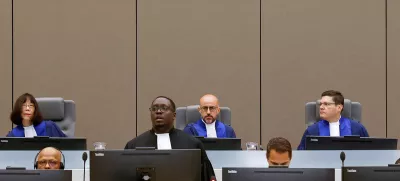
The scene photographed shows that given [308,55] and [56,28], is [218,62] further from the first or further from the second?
[56,28]

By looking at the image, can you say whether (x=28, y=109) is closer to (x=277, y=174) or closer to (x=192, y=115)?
(x=192, y=115)

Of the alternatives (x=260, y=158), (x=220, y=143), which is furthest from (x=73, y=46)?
(x=260, y=158)

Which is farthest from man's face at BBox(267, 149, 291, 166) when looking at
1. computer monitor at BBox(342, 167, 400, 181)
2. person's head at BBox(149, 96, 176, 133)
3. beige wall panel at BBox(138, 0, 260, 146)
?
beige wall panel at BBox(138, 0, 260, 146)

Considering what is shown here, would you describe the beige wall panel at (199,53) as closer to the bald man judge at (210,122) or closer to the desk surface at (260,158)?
the bald man judge at (210,122)

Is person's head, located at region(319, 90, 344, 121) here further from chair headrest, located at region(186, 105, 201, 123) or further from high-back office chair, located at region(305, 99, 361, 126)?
chair headrest, located at region(186, 105, 201, 123)

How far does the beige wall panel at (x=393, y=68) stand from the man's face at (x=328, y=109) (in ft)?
7.30

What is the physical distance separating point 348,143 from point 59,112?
2957 mm

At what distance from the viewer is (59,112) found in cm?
738

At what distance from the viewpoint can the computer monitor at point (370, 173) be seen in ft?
12.6

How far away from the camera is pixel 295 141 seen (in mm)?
9375

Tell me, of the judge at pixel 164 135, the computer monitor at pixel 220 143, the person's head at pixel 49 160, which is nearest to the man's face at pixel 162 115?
the judge at pixel 164 135

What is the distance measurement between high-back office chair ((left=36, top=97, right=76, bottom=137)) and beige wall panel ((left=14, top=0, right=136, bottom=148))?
5.79 ft

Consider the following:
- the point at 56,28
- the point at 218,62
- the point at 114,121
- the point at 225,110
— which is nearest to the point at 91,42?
the point at 56,28

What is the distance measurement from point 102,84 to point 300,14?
2.63m
